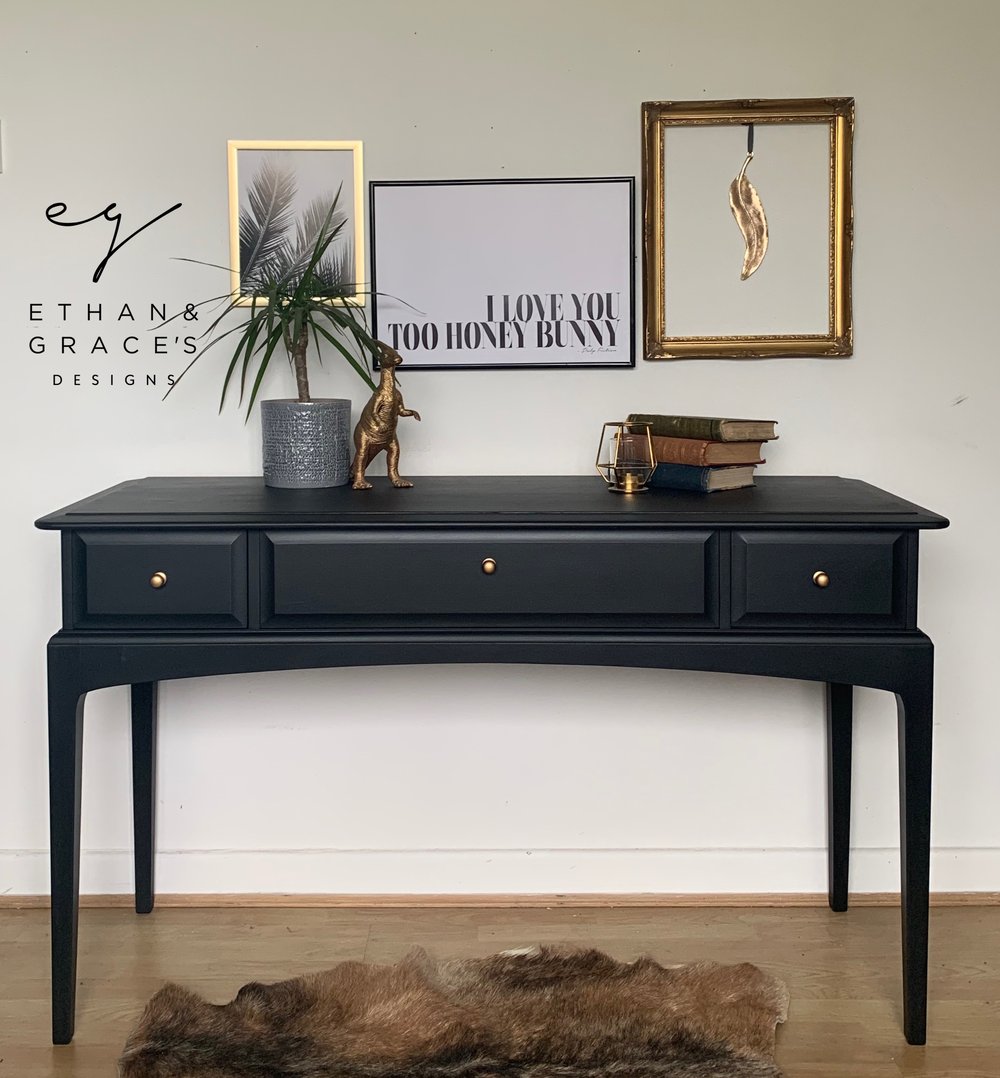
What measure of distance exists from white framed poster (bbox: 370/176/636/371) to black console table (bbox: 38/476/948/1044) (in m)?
0.56

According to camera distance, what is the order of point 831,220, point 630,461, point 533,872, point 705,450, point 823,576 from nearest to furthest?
point 823,576 < point 705,450 < point 630,461 < point 831,220 < point 533,872

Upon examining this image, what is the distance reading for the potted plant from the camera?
2.20 m

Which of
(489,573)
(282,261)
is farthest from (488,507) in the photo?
(282,261)

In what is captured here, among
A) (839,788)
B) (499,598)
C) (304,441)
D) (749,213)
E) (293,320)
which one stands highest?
(749,213)

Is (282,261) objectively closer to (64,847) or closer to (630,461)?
(630,461)

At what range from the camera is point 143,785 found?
244 cm

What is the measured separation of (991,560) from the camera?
97.0 inches

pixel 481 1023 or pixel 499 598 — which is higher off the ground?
pixel 499 598

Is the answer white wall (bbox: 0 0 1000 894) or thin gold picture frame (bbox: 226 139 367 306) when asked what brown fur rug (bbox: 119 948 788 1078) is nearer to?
white wall (bbox: 0 0 1000 894)

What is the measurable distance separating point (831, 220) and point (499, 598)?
1.08m

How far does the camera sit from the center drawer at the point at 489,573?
1947 millimetres

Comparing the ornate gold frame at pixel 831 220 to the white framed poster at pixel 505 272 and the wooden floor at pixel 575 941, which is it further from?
the wooden floor at pixel 575 941

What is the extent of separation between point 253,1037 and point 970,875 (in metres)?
1.53

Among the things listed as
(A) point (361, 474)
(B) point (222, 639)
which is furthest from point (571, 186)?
(B) point (222, 639)
